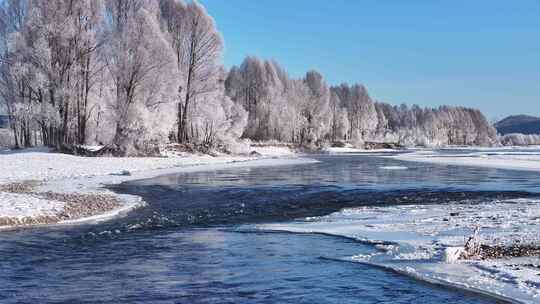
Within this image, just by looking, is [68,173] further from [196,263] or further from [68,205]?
[196,263]

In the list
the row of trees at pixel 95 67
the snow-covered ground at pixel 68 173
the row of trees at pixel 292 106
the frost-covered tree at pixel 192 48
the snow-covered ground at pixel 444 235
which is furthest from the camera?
the row of trees at pixel 292 106

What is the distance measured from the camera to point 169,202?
2227 cm

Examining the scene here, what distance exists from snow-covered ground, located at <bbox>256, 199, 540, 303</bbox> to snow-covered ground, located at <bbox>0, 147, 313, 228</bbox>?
311 inches

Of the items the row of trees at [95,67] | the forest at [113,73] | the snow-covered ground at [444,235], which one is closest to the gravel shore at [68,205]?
the snow-covered ground at [444,235]

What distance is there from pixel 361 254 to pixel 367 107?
13331 centimetres

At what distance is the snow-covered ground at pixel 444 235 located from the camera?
963 centimetres

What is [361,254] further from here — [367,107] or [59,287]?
[367,107]

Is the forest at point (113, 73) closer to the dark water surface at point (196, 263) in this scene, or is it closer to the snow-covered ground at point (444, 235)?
the dark water surface at point (196, 263)

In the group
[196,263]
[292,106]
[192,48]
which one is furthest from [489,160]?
[196,263]

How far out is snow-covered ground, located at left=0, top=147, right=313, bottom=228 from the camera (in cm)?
1806

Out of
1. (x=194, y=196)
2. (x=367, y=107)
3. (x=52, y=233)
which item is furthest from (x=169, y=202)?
(x=367, y=107)

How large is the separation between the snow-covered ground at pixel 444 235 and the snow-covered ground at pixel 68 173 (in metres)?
7.90

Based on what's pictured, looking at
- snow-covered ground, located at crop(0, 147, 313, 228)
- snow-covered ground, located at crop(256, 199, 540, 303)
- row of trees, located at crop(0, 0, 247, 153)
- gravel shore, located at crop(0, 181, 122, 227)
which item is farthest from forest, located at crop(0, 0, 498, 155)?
→ snow-covered ground, located at crop(256, 199, 540, 303)

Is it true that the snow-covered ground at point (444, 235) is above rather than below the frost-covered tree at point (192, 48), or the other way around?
below
